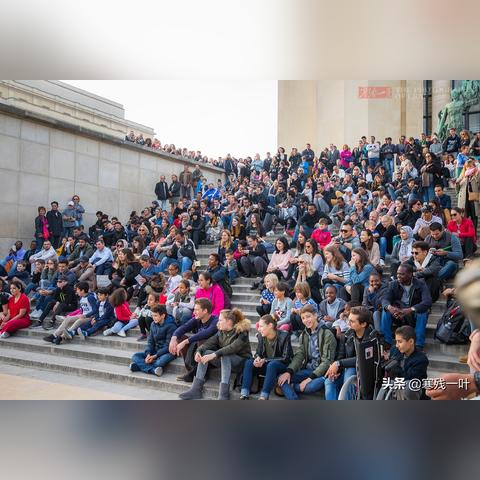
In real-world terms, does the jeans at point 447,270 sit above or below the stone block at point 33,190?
below

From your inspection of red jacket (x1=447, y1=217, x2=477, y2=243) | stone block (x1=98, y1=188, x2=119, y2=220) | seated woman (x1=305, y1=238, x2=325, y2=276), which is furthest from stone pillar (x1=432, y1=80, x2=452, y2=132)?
seated woman (x1=305, y1=238, x2=325, y2=276)

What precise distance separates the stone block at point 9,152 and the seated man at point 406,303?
32.4 ft

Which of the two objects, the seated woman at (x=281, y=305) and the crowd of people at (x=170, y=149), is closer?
the seated woman at (x=281, y=305)

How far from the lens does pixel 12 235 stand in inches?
478

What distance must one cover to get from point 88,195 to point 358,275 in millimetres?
9435

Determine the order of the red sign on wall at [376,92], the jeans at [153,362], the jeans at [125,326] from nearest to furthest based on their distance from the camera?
the jeans at [153,362] → the jeans at [125,326] → the red sign on wall at [376,92]

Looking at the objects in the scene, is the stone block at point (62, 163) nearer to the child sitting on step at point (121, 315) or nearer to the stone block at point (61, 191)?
the stone block at point (61, 191)

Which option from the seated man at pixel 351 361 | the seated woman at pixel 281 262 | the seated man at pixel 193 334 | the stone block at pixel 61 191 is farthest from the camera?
the stone block at pixel 61 191

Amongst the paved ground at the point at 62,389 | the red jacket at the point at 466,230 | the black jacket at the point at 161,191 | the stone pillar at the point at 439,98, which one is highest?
the stone pillar at the point at 439,98

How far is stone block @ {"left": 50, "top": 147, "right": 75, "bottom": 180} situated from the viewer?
13016 mm

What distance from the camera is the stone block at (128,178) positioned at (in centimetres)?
1487

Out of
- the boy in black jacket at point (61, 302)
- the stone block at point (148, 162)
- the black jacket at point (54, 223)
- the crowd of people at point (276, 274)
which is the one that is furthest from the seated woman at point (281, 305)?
the stone block at point (148, 162)
